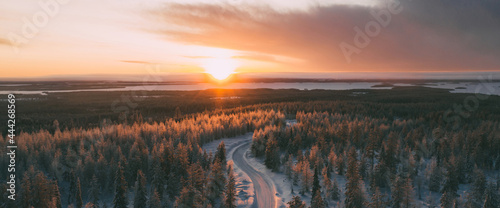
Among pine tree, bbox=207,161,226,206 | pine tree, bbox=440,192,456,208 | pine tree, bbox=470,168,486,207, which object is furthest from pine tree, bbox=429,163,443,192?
pine tree, bbox=207,161,226,206

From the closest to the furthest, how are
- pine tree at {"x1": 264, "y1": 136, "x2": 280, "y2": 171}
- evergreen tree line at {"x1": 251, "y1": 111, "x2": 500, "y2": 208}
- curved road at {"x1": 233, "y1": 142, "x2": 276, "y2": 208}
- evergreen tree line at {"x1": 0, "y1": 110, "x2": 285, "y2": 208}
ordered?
evergreen tree line at {"x1": 251, "y1": 111, "x2": 500, "y2": 208}
evergreen tree line at {"x1": 0, "y1": 110, "x2": 285, "y2": 208}
curved road at {"x1": 233, "y1": 142, "x2": 276, "y2": 208}
pine tree at {"x1": 264, "y1": 136, "x2": 280, "y2": 171}

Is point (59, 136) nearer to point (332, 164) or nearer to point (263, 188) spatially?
point (263, 188)

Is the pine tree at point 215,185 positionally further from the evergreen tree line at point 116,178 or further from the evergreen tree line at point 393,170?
the evergreen tree line at point 393,170

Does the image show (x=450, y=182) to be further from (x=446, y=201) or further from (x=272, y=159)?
(x=272, y=159)

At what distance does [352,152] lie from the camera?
11.0 m

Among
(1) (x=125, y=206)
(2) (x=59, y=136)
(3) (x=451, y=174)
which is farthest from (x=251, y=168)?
(2) (x=59, y=136)

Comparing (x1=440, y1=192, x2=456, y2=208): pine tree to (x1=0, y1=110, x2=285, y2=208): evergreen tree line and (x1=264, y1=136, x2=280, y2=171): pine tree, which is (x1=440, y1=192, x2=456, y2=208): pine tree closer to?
(x1=264, y1=136, x2=280, y2=171): pine tree

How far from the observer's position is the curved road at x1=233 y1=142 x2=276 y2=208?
8258 millimetres

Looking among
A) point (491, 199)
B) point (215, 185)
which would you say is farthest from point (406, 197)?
point (215, 185)

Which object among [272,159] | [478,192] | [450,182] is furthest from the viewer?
[272,159]

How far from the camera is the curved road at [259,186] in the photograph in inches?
325

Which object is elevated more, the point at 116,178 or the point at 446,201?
the point at 116,178

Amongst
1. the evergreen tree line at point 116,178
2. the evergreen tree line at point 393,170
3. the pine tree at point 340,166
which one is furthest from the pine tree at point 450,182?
the evergreen tree line at point 116,178

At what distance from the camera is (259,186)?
9.69 meters
